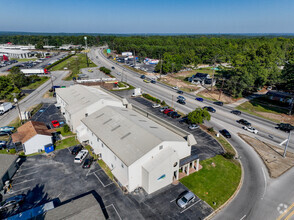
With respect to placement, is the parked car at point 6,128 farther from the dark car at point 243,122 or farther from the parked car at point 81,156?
the dark car at point 243,122

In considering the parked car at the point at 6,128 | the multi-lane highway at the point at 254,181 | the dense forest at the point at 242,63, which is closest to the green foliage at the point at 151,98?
the multi-lane highway at the point at 254,181

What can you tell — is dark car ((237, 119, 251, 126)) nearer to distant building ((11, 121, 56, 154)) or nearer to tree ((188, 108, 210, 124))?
tree ((188, 108, 210, 124))

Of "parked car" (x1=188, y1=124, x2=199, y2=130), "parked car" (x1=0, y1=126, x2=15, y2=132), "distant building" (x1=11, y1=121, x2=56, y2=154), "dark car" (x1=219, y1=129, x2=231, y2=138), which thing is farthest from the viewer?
"parked car" (x1=188, y1=124, x2=199, y2=130)

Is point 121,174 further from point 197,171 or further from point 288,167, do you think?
point 288,167

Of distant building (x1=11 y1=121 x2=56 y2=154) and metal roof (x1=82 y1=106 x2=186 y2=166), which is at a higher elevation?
metal roof (x1=82 y1=106 x2=186 y2=166)

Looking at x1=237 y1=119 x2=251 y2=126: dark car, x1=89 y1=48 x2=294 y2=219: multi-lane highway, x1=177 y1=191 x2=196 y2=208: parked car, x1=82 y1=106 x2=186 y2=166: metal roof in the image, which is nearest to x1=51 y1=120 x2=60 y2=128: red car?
x1=82 y1=106 x2=186 y2=166: metal roof

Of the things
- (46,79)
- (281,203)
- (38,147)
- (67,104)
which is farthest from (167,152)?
(46,79)
